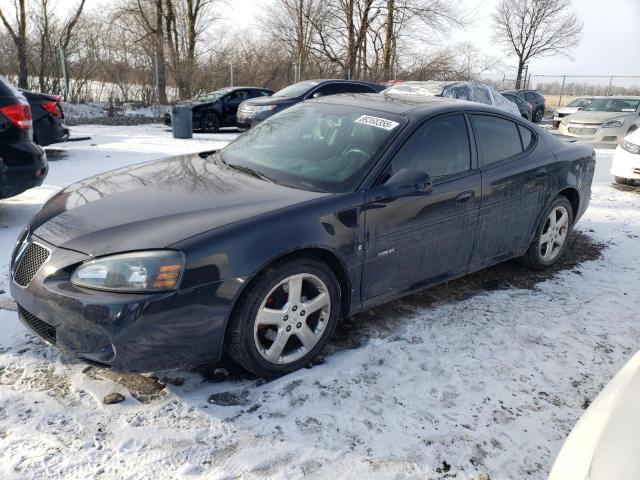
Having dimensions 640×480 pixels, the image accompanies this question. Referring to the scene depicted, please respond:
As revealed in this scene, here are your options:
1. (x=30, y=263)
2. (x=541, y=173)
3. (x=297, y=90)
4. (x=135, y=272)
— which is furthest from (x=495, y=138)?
(x=297, y=90)

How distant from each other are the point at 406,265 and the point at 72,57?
19.4 meters

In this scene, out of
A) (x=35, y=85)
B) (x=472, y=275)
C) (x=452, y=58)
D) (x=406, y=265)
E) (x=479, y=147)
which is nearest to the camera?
(x=406, y=265)

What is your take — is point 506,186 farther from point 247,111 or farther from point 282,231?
point 247,111

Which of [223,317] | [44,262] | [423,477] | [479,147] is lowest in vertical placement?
[423,477]

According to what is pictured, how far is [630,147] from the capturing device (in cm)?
832

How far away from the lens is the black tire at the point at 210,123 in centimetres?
1472

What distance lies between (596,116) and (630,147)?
542 centimetres

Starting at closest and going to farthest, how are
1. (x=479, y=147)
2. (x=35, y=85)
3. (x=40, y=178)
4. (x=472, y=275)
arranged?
(x=479, y=147) < (x=472, y=275) < (x=40, y=178) < (x=35, y=85)

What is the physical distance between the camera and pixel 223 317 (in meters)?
2.59

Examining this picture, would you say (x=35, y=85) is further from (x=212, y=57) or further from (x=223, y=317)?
(x=223, y=317)

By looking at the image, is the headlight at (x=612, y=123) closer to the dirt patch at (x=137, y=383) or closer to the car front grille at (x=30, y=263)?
the dirt patch at (x=137, y=383)

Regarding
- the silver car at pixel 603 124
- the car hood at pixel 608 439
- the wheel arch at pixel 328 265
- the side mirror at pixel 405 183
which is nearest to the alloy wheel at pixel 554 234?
the side mirror at pixel 405 183

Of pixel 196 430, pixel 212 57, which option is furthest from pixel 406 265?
pixel 212 57

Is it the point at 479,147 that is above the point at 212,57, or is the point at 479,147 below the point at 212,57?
below
